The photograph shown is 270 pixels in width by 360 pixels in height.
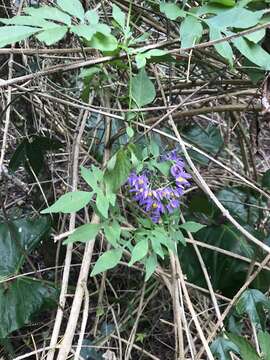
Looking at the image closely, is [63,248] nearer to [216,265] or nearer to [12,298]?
[12,298]

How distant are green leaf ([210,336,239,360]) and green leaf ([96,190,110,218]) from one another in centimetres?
41

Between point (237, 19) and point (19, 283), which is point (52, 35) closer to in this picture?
point (237, 19)

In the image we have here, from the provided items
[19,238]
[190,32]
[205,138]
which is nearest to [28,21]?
[190,32]

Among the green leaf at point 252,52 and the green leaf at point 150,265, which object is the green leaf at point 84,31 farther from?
the green leaf at point 150,265

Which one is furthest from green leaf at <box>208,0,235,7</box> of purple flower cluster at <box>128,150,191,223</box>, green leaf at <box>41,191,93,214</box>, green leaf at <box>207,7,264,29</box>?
green leaf at <box>41,191,93,214</box>

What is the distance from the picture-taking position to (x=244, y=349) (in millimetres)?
1005

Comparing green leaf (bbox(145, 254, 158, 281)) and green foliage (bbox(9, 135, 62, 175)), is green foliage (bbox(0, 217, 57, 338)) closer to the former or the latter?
green foliage (bbox(9, 135, 62, 175))

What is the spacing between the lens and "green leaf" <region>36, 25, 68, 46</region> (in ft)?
2.39

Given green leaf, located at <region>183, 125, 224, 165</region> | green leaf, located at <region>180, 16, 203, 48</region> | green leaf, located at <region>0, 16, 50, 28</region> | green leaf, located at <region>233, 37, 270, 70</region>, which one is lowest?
green leaf, located at <region>183, 125, 224, 165</region>

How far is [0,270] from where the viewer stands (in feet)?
4.03

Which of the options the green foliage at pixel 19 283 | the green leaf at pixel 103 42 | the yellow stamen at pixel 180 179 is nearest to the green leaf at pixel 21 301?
the green foliage at pixel 19 283

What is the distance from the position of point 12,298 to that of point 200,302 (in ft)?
1.54

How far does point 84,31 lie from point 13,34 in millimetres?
93

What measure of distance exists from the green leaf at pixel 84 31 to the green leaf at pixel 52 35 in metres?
0.01
